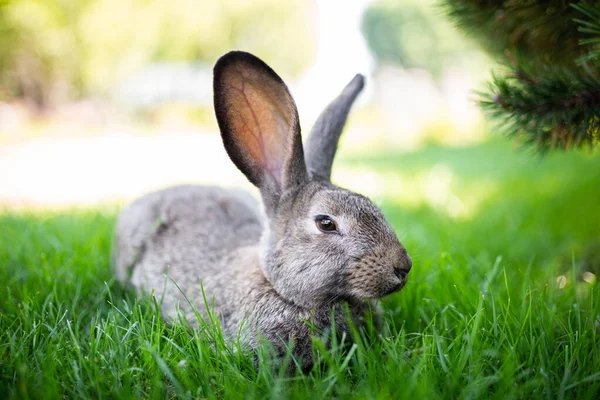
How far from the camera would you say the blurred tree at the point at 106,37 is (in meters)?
17.0

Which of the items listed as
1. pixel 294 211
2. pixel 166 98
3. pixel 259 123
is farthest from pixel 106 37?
pixel 294 211

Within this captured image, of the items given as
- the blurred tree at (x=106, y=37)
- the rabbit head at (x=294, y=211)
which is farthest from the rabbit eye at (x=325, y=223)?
the blurred tree at (x=106, y=37)

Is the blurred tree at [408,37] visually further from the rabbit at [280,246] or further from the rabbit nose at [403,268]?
the rabbit nose at [403,268]

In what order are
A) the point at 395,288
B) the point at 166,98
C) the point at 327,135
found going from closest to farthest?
the point at 395,288
the point at 327,135
the point at 166,98

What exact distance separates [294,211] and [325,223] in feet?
0.78

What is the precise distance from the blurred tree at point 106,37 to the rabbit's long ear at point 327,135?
11.3 meters

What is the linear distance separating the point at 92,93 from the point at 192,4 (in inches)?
290

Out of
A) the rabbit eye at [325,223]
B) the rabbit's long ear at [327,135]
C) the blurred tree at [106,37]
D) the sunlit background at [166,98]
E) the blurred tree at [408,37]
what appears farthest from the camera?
the blurred tree at [408,37]

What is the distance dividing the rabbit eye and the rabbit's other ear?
0.32 metres

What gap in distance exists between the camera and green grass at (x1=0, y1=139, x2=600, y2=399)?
5.99ft

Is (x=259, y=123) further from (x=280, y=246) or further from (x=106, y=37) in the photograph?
(x=106, y=37)

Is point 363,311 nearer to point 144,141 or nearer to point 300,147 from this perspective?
point 300,147

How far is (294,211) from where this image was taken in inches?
104

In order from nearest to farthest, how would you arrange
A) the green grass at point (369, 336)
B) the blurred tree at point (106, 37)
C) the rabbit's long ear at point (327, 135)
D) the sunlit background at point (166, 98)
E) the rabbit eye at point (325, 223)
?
the green grass at point (369, 336)
the rabbit eye at point (325, 223)
the rabbit's long ear at point (327, 135)
the sunlit background at point (166, 98)
the blurred tree at point (106, 37)
